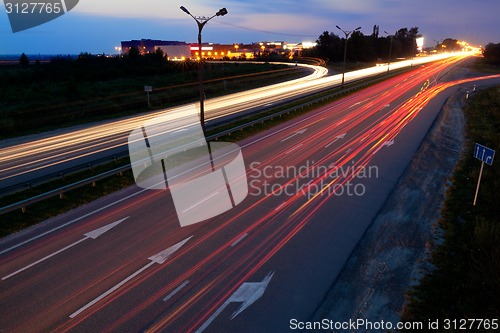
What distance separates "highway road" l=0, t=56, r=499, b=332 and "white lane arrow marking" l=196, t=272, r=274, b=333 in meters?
0.04

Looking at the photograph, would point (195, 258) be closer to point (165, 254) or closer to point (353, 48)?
point (165, 254)

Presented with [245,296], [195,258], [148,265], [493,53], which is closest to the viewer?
[245,296]

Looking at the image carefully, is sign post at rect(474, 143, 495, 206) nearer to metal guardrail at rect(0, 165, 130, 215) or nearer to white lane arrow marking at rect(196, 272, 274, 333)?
white lane arrow marking at rect(196, 272, 274, 333)

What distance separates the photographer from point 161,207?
14.9m

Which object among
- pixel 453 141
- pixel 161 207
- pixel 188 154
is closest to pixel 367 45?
pixel 453 141

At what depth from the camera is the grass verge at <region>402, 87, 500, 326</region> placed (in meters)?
8.38

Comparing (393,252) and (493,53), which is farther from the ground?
(493,53)

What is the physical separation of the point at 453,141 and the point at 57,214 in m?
25.8

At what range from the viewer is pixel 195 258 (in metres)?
11.1

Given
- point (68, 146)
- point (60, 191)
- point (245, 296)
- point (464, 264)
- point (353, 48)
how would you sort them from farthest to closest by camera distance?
1. point (353, 48)
2. point (68, 146)
3. point (60, 191)
4. point (464, 264)
5. point (245, 296)

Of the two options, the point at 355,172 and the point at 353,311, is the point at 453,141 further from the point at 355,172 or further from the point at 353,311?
the point at 353,311

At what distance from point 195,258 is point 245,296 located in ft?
8.18

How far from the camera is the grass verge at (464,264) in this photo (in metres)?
8.38

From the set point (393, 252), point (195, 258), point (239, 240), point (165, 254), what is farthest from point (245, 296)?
point (393, 252)
